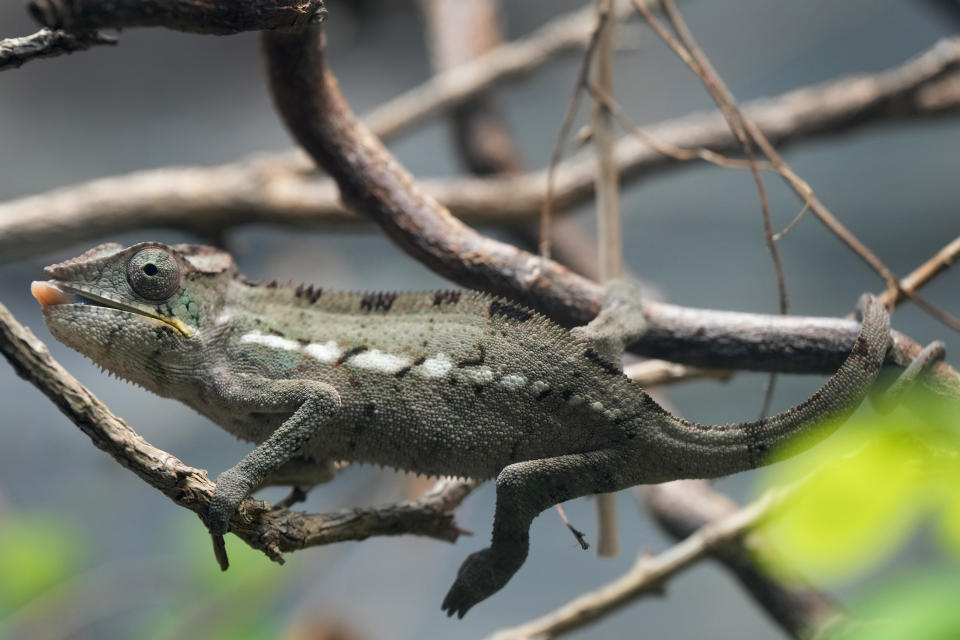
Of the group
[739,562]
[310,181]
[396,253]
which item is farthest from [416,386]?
[396,253]

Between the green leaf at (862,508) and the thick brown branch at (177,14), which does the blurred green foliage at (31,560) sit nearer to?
the thick brown branch at (177,14)

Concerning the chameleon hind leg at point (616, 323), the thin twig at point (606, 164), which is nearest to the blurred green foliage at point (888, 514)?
the chameleon hind leg at point (616, 323)

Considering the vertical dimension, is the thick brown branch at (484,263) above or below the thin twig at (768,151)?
below

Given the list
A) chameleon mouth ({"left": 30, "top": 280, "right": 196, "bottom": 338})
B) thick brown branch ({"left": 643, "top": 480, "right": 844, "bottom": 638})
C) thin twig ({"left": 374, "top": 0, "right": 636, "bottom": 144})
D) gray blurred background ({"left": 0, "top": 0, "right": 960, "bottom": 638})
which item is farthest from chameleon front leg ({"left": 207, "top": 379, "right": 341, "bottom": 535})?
thin twig ({"left": 374, "top": 0, "right": 636, "bottom": 144})

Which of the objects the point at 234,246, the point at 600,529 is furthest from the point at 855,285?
the point at 234,246

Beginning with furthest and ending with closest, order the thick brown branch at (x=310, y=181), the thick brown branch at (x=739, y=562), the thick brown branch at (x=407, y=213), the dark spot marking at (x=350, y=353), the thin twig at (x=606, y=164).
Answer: the thick brown branch at (x=310, y=181)
the thick brown branch at (x=739, y=562)
the thin twig at (x=606, y=164)
the thick brown branch at (x=407, y=213)
the dark spot marking at (x=350, y=353)

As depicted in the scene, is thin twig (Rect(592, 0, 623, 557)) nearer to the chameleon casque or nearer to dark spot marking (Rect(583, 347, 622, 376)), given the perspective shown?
the chameleon casque

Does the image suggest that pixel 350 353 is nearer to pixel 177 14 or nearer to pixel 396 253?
pixel 177 14
